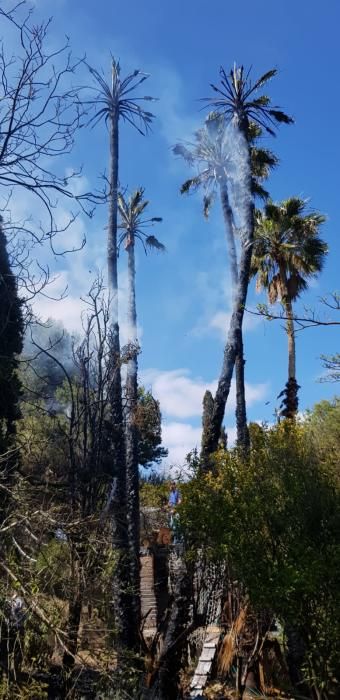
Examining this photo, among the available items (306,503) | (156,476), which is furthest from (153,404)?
(306,503)

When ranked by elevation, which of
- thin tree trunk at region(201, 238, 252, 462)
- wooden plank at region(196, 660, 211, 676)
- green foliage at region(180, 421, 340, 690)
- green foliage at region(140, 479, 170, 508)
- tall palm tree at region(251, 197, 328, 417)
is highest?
tall palm tree at region(251, 197, 328, 417)

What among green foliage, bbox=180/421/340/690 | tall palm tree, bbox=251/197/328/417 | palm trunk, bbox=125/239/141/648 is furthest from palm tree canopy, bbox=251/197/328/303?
green foliage, bbox=180/421/340/690

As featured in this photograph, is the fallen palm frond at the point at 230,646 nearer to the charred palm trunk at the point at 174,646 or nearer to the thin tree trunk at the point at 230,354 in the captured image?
the charred palm trunk at the point at 174,646

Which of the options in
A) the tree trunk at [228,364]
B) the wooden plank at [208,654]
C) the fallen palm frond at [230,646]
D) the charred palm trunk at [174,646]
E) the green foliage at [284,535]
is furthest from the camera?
the tree trunk at [228,364]

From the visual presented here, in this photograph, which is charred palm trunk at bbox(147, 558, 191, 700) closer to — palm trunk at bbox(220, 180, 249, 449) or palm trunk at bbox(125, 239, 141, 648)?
palm trunk at bbox(125, 239, 141, 648)

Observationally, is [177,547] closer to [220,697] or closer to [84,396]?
[220,697]

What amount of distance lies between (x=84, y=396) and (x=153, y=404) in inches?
548

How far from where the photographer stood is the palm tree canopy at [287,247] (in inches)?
873

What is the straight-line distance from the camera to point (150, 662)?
37.0ft

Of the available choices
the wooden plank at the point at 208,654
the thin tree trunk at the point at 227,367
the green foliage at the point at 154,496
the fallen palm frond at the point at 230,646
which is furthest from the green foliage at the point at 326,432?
the green foliage at the point at 154,496

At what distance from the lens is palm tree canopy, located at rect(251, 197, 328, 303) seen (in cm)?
2217

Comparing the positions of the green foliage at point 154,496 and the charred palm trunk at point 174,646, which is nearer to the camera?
the charred palm trunk at point 174,646

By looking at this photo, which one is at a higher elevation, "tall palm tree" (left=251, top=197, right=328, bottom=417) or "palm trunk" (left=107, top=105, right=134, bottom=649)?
"tall palm tree" (left=251, top=197, right=328, bottom=417)

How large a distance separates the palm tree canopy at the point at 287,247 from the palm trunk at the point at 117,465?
5653 millimetres
